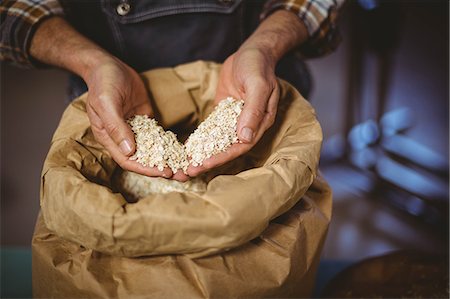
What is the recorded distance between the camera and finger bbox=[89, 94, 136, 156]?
0.73 m

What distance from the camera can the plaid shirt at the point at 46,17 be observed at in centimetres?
90

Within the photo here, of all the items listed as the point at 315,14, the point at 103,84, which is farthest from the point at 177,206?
the point at 315,14

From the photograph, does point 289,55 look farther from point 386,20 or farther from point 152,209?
point 386,20

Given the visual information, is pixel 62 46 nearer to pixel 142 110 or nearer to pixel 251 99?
pixel 142 110

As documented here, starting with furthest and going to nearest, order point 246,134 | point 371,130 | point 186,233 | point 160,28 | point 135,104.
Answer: point 371,130 → point 160,28 → point 135,104 → point 246,134 → point 186,233

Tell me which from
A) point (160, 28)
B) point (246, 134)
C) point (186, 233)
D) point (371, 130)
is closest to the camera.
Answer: point (186, 233)

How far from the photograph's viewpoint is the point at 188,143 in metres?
0.79

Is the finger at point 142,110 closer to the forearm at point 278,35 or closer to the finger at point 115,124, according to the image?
the finger at point 115,124

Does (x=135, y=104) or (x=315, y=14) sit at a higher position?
(x=315, y=14)

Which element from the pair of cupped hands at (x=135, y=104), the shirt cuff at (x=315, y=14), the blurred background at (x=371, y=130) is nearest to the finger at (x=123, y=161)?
the pair of cupped hands at (x=135, y=104)

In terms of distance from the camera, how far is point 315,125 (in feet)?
2.38

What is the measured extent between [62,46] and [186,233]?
1.73ft

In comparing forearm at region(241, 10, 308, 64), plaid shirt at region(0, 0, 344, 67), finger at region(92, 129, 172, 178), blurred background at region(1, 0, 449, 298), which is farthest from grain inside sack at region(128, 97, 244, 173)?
blurred background at region(1, 0, 449, 298)

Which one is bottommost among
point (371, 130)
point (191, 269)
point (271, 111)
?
point (371, 130)
